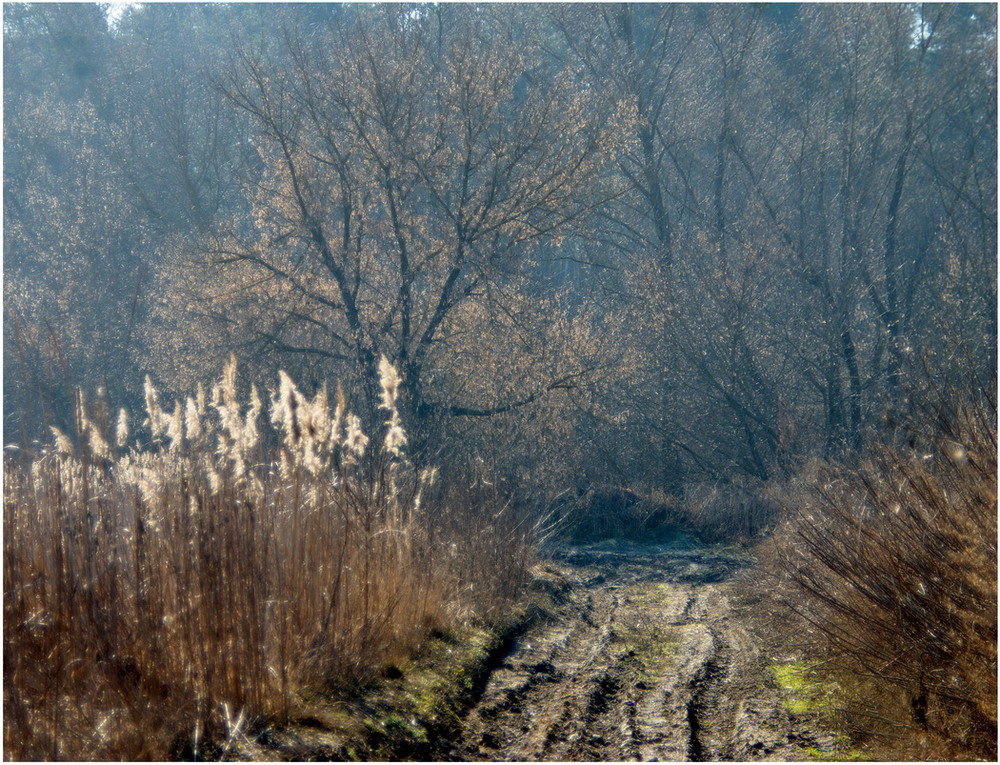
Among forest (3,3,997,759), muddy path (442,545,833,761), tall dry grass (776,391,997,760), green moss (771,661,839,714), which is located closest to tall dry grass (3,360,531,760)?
forest (3,3,997,759)

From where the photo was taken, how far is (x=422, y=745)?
4457mm

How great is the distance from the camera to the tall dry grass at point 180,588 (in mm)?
3666

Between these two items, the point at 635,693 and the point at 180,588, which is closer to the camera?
the point at 180,588

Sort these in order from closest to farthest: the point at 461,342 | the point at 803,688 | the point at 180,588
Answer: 1. the point at 180,588
2. the point at 803,688
3. the point at 461,342

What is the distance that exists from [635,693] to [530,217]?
411 inches

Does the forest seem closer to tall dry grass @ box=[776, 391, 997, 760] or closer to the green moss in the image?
tall dry grass @ box=[776, 391, 997, 760]

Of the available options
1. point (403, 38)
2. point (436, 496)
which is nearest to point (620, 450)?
point (403, 38)

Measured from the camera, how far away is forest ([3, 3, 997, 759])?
4148mm

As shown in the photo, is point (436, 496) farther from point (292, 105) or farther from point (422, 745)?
point (292, 105)

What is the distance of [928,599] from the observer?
4.40 m

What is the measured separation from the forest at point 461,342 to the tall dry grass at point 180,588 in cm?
2

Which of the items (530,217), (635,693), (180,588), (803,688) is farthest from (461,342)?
(180,588)

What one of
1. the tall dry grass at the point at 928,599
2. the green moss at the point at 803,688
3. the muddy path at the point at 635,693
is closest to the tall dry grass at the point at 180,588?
the muddy path at the point at 635,693

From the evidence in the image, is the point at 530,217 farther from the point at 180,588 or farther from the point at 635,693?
the point at 180,588
